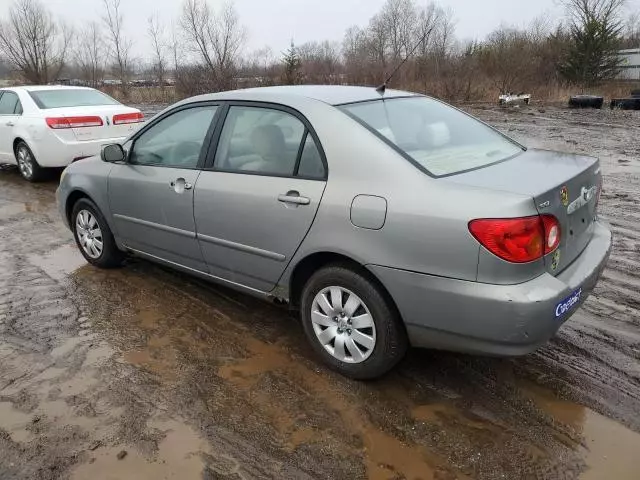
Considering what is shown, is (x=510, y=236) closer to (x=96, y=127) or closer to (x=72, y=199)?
(x=72, y=199)

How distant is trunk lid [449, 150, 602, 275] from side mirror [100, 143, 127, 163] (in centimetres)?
275

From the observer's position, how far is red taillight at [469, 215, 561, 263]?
7.78 feet

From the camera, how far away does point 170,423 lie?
2736 millimetres

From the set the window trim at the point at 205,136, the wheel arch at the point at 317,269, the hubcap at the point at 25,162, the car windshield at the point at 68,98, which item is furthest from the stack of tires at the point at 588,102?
the wheel arch at the point at 317,269

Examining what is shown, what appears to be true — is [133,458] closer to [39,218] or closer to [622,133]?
[39,218]

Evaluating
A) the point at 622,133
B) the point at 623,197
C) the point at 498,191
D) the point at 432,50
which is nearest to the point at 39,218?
the point at 498,191

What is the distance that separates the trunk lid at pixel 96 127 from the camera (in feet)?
26.6

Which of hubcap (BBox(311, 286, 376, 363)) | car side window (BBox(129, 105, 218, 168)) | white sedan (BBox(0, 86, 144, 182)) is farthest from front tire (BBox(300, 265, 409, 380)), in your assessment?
white sedan (BBox(0, 86, 144, 182))

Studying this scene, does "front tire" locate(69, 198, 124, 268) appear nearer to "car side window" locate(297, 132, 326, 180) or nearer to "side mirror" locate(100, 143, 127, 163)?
"side mirror" locate(100, 143, 127, 163)

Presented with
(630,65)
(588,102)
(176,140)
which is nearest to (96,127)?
(176,140)

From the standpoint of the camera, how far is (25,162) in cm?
871

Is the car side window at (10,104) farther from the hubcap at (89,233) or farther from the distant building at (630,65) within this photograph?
the distant building at (630,65)

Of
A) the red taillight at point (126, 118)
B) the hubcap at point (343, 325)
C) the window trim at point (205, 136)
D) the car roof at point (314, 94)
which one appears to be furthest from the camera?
the red taillight at point (126, 118)

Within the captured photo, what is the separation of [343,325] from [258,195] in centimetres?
94
